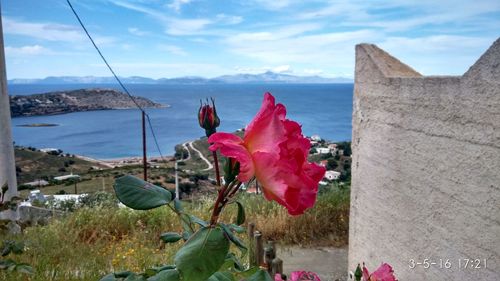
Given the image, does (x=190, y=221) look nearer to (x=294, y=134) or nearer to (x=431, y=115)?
(x=294, y=134)

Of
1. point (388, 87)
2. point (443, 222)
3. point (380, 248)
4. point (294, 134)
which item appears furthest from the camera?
point (380, 248)

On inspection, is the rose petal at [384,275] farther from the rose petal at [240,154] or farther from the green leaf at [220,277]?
the rose petal at [240,154]

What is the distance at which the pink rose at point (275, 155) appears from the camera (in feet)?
1.84

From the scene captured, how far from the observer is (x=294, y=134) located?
1.95ft

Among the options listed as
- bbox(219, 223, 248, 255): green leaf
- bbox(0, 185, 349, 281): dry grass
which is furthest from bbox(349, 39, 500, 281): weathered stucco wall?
bbox(219, 223, 248, 255): green leaf

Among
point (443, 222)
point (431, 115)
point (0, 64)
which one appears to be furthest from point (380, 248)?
point (0, 64)

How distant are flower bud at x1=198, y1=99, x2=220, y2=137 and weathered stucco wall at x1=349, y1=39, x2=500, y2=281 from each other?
7.01 feet

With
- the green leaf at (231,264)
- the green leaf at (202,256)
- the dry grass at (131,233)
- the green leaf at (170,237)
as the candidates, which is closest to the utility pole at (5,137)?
the dry grass at (131,233)

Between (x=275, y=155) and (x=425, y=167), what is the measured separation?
2675mm

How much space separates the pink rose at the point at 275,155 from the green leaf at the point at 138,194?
14 centimetres

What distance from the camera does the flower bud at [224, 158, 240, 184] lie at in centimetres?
59

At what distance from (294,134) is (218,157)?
0.42 feet

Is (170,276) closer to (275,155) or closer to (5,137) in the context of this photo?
(275,155)

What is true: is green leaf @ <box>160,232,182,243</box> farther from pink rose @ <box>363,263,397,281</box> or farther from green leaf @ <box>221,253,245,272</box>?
pink rose @ <box>363,263,397,281</box>
